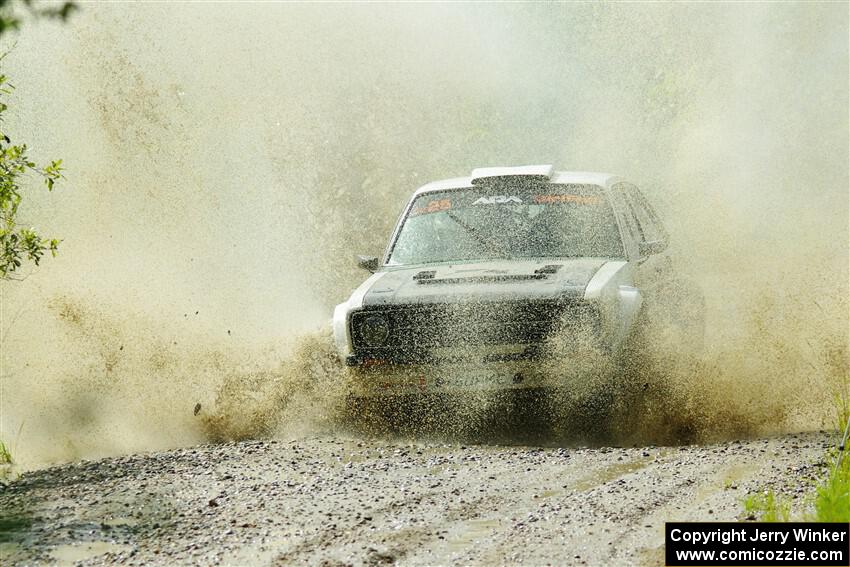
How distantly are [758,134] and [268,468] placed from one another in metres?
12.0

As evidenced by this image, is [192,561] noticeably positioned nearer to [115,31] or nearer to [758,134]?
[115,31]

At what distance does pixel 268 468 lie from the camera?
728 cm

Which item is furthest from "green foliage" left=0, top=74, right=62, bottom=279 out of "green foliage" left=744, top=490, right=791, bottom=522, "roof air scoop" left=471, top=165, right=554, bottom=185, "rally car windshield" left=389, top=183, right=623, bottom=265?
"green foliage" left=744, top=490, right=791, bottom=522

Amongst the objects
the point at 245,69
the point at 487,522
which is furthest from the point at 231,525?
the point at 245,69

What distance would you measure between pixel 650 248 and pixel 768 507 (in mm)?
3507

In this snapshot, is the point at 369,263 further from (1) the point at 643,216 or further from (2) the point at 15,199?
(2) the point at 15,199

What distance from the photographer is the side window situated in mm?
9289

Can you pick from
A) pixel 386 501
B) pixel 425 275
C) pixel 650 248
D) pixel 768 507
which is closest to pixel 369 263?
pixel 425 275

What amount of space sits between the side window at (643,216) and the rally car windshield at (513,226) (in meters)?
0.60

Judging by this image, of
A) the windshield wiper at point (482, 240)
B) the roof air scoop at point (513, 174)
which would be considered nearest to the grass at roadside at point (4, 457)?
the windshield wiper at point (482, 240)

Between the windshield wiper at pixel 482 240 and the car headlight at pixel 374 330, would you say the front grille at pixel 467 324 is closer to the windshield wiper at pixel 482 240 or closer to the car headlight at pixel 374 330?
the car headlight at pixel 374 330

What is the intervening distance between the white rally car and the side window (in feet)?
0.28

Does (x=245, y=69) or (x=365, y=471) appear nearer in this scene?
(x=365, y=471)

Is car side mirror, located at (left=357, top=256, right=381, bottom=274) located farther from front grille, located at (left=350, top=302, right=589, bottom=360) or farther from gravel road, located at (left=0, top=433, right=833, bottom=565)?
gravel road, located at (left=0, top=433, right=833, bottom=565)
